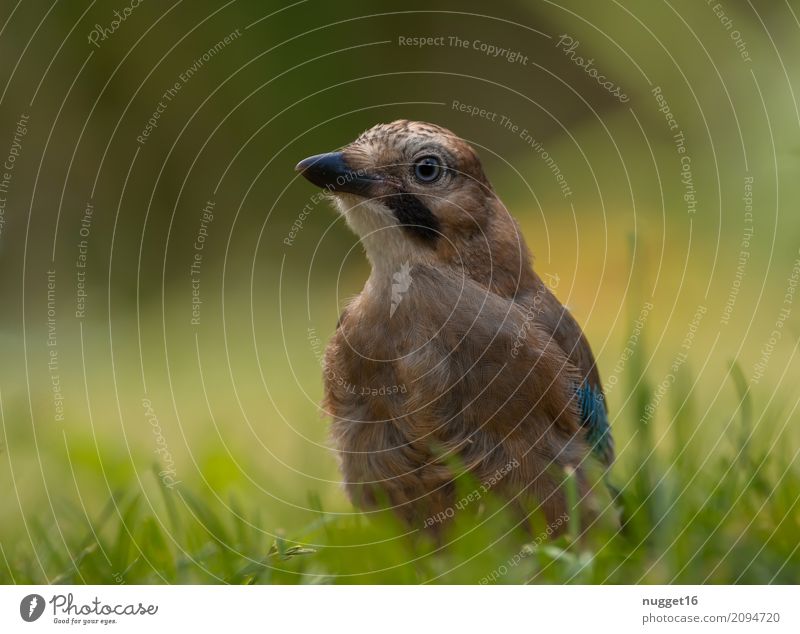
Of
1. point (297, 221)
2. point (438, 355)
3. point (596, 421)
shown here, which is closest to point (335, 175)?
point (438, 355)

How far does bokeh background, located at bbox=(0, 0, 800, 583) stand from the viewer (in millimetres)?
4902

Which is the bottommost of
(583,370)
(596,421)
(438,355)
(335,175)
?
(596,421)

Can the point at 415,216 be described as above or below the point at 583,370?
above

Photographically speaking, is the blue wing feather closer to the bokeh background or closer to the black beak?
the bokeh background

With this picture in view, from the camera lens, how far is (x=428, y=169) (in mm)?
4254

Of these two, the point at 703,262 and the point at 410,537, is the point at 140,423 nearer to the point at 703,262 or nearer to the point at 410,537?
the point at 410,537

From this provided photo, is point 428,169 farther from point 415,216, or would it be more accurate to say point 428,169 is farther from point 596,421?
point 596,421

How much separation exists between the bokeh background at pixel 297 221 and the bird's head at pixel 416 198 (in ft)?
2.11

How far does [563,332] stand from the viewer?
181 inches

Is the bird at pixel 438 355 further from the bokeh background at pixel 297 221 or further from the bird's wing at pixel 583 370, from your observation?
the bokeh background at pixel 297 221

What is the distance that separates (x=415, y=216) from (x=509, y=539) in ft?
4.06

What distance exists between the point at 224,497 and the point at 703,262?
11.3ft

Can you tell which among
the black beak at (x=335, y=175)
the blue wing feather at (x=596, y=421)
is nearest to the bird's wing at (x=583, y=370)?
the blue wing feather at (x=596, y=421)

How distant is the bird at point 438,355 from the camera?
4078mm
